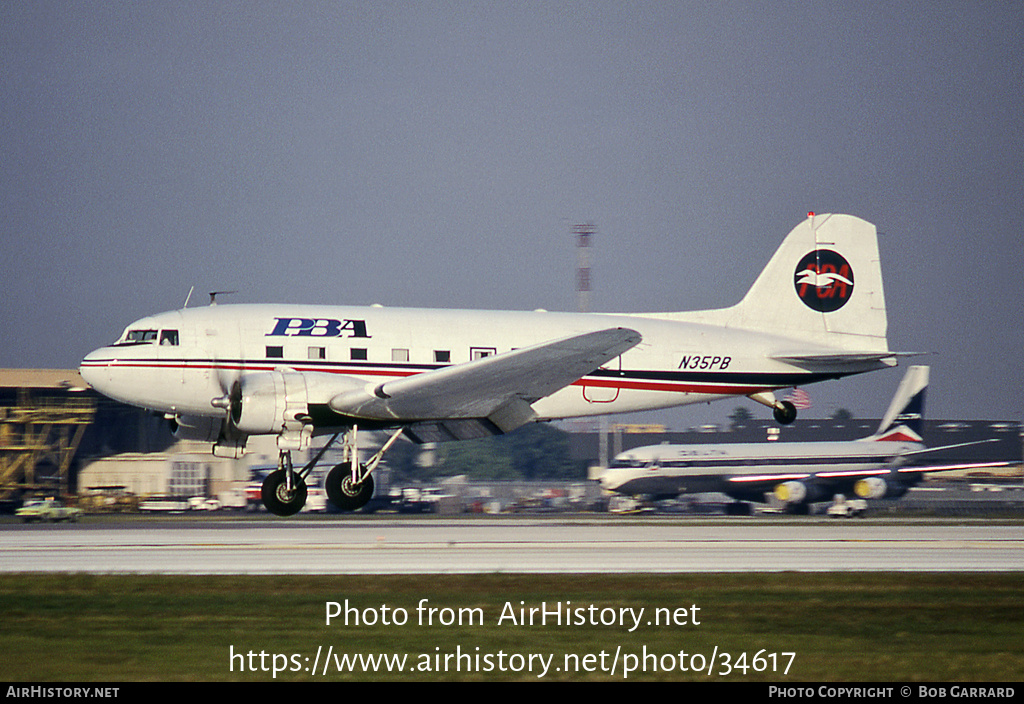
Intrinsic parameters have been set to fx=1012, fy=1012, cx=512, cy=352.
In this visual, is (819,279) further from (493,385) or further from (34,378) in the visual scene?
(34,378)

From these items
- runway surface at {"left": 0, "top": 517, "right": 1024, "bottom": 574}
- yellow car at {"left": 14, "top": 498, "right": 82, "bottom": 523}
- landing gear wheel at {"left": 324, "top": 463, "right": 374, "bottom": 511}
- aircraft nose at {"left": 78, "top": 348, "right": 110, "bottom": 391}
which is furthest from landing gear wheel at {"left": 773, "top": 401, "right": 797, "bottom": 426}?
yellow car at {"left": 14, "top": 498, "right": 82, "bottom": 523}

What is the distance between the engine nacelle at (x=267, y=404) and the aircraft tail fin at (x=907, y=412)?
1493 inches

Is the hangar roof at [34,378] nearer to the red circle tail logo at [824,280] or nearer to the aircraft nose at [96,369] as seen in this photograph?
the aircraft nose at [96,369]

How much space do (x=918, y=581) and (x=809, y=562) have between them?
2416 millimetres

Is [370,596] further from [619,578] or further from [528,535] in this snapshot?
[528,535]

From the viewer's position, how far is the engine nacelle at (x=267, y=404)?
814 inches

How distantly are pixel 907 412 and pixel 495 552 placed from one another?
39087 millimetres

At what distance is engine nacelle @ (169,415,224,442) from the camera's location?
75.4 ft

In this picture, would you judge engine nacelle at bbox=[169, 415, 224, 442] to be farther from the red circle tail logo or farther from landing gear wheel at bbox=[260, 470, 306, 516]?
the red circle tail logo

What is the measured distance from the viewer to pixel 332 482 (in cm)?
2261

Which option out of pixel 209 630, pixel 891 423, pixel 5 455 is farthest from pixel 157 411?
pixel 891 423

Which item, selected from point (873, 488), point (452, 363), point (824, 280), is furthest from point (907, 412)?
point (452, 363)

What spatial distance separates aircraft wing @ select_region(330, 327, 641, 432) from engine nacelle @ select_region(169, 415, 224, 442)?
3.56 metres

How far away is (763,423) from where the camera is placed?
225 ft
